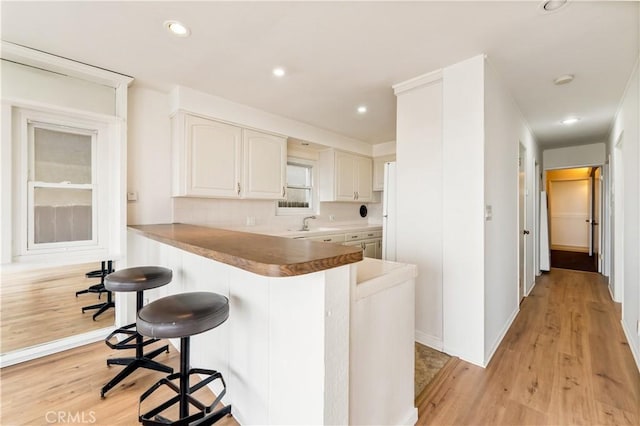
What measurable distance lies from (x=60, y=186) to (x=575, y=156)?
24.6ft

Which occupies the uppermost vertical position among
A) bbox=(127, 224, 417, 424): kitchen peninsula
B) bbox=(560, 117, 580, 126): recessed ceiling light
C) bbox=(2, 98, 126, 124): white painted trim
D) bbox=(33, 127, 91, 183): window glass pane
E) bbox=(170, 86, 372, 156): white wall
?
bbox=(560, 117, 580, 126): recessed ceiling light

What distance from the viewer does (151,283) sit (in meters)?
1.82

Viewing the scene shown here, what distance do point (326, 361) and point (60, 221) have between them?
2.68m

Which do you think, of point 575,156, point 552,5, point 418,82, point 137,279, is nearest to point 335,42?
point 418,82

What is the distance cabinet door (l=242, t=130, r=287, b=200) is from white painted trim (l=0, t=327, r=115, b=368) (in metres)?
1.90

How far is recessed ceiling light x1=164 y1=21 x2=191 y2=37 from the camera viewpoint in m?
1.77

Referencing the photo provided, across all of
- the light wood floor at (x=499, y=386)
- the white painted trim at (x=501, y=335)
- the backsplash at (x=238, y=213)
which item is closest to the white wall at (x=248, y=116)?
the backsplash at (x=238, y=213)

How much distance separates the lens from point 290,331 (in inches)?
43.5

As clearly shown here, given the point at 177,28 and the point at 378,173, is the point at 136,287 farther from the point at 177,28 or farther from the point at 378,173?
the point at 378,173

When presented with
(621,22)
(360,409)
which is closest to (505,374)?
(360,409)

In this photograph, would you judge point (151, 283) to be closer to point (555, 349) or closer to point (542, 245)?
point (555, 349)

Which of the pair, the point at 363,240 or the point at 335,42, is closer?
the point at 335,42

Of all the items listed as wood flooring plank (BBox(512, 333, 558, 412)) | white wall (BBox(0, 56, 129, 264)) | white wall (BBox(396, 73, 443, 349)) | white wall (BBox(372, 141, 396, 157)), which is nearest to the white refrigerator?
white wall (BBox(396, 73, 443, 349))

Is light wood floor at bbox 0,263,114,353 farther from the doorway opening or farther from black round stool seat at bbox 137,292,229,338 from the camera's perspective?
the doorway opening
